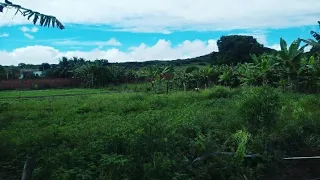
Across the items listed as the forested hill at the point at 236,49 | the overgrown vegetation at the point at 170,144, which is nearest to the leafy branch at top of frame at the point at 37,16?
the overgrown vegetation at the point at 170,144

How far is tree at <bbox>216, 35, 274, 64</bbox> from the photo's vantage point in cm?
5102

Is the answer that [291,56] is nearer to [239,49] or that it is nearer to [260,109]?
[260,109]

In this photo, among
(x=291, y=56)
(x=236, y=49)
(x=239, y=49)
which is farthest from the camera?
(x=239, y=49)

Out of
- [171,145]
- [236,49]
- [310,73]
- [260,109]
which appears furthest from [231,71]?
[171,145]

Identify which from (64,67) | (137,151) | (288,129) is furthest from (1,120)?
(64,67)

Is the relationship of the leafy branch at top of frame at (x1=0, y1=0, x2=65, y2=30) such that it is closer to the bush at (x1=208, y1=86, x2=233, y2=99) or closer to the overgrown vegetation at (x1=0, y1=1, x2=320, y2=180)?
the overgrown vegetation at (x1=0, y1=1, x2=320, y2=180)

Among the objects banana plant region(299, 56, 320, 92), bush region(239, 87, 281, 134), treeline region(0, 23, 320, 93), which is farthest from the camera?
treeline region(0, 23, 320, 93)

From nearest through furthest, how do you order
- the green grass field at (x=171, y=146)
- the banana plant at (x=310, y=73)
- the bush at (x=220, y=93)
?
the green grass field at (x=171, y=146) < the bush at (x=220, y=93) < the banana plant at (x=310, y=73)

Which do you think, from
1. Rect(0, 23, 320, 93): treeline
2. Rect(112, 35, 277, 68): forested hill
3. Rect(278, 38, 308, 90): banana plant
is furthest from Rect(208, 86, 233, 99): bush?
Rect(112, 35, 277, 68): forested hill

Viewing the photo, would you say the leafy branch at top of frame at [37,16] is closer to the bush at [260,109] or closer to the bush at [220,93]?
the bush at [260,109]

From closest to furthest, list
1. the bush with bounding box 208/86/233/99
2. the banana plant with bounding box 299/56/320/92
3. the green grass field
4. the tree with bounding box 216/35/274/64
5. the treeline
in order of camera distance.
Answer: the green grass field, the bush with bounding box 208/86/233/99, the banana plant with bounding box 299/56/320/92, the treeline, the tree with bounding box 216/35/274/64

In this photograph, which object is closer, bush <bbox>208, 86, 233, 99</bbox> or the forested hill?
bush <bbox>208, 86, 233, 99</bbox>

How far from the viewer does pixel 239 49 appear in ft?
168

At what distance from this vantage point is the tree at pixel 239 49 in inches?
2009
